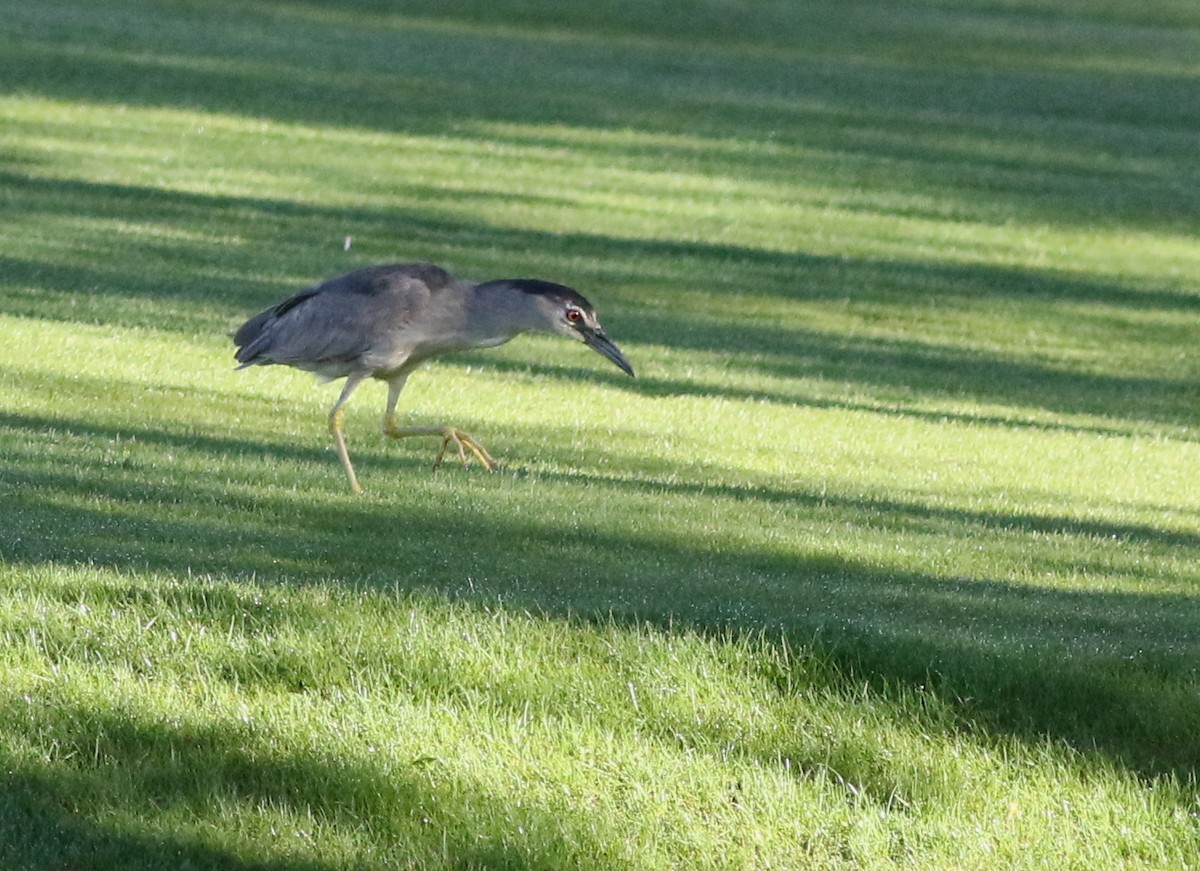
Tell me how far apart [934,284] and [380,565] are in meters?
15.2

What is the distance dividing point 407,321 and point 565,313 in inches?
34.6

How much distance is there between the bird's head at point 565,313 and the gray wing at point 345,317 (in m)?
0.57

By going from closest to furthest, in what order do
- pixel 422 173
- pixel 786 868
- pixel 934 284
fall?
1. pixel 786 868
2. pixel 934 284
3. pixel 422 173

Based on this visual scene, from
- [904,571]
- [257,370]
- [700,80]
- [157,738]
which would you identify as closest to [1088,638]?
[904,571]

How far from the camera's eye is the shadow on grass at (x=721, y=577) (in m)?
8.38

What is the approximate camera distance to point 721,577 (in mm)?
10039

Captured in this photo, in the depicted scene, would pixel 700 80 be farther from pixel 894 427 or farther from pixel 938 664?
pixel 938 664

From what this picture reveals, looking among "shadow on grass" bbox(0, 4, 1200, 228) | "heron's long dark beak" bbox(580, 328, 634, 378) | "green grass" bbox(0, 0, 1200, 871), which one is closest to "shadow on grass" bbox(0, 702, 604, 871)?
"green grass" bbox(0, 0, 1200, 871)

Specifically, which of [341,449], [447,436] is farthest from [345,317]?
[447,436]

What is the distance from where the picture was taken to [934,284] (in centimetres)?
2395

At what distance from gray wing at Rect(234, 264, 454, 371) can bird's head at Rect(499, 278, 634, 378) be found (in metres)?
0.57

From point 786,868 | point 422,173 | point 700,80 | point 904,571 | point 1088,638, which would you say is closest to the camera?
point 786,868

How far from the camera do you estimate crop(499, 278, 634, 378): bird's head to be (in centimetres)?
1166

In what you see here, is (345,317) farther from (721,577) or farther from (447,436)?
(721,577)
